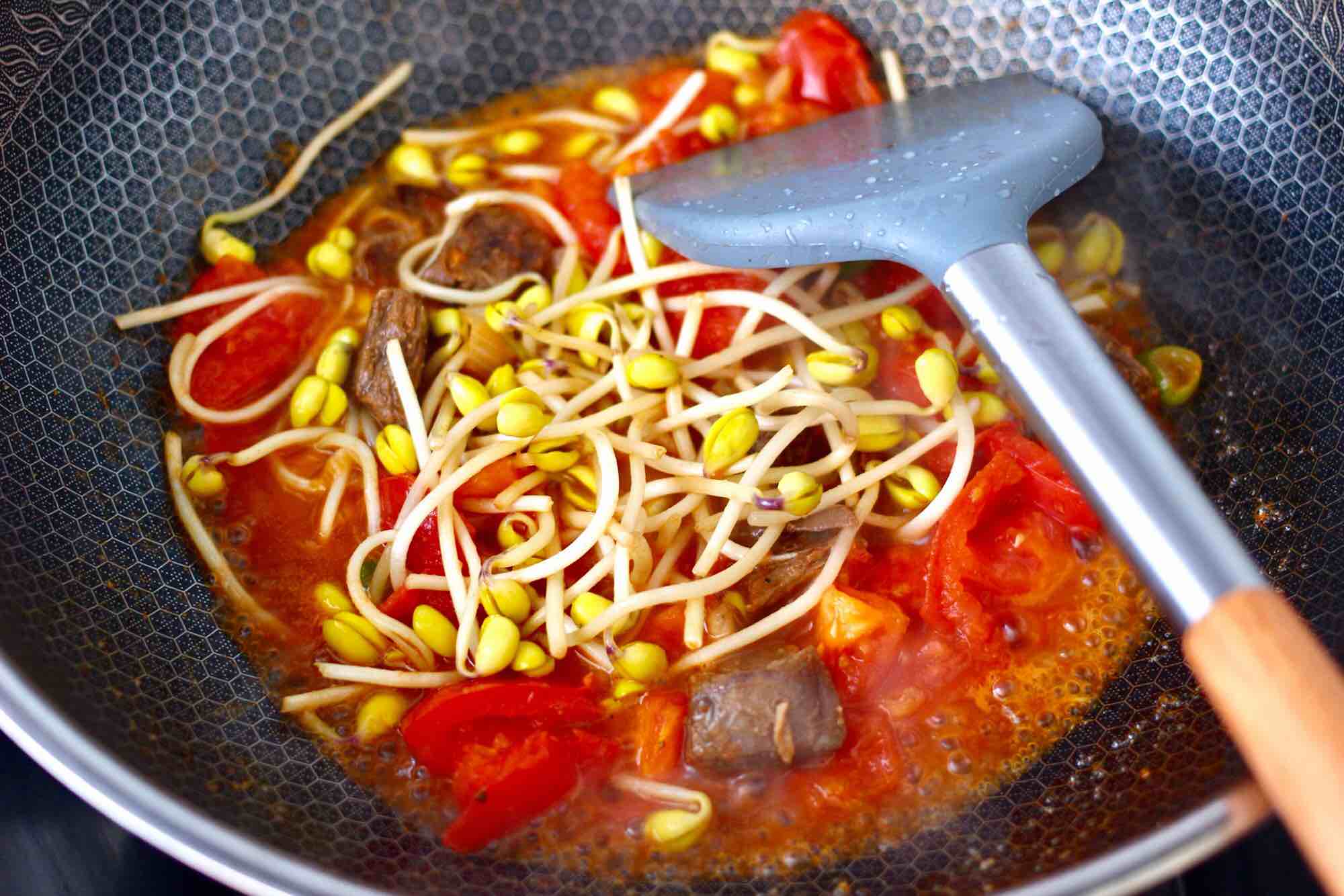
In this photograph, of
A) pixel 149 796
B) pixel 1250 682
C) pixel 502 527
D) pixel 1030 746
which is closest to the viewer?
pixel 1250 682

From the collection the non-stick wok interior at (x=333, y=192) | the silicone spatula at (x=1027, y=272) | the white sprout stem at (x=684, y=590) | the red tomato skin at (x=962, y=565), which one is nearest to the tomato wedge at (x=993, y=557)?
the red tomato skin at (x=962, y=565)

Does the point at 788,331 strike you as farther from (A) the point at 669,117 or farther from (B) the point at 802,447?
(A) the point at 669,117

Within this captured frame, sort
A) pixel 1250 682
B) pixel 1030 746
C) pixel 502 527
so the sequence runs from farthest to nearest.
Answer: pixel 502 527, pixel 1030 746, pixel 1250 682

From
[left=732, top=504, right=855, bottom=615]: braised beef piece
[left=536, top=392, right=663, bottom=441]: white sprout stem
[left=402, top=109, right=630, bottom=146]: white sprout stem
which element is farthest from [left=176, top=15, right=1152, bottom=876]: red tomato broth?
[left=402, top=109, right=630, bottom=146]: white sprout stem

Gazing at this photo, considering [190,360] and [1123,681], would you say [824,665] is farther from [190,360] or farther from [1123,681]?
[190,360]

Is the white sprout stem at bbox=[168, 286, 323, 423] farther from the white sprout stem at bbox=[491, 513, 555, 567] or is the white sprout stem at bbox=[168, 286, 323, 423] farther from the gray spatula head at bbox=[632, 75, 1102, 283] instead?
the gray spatula head at bbox=[632, 75, 1102, 283]

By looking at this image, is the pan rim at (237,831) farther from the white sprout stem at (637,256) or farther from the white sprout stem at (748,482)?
the white sprout stem at (637,256)

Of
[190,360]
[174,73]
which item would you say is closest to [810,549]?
[190,360]
